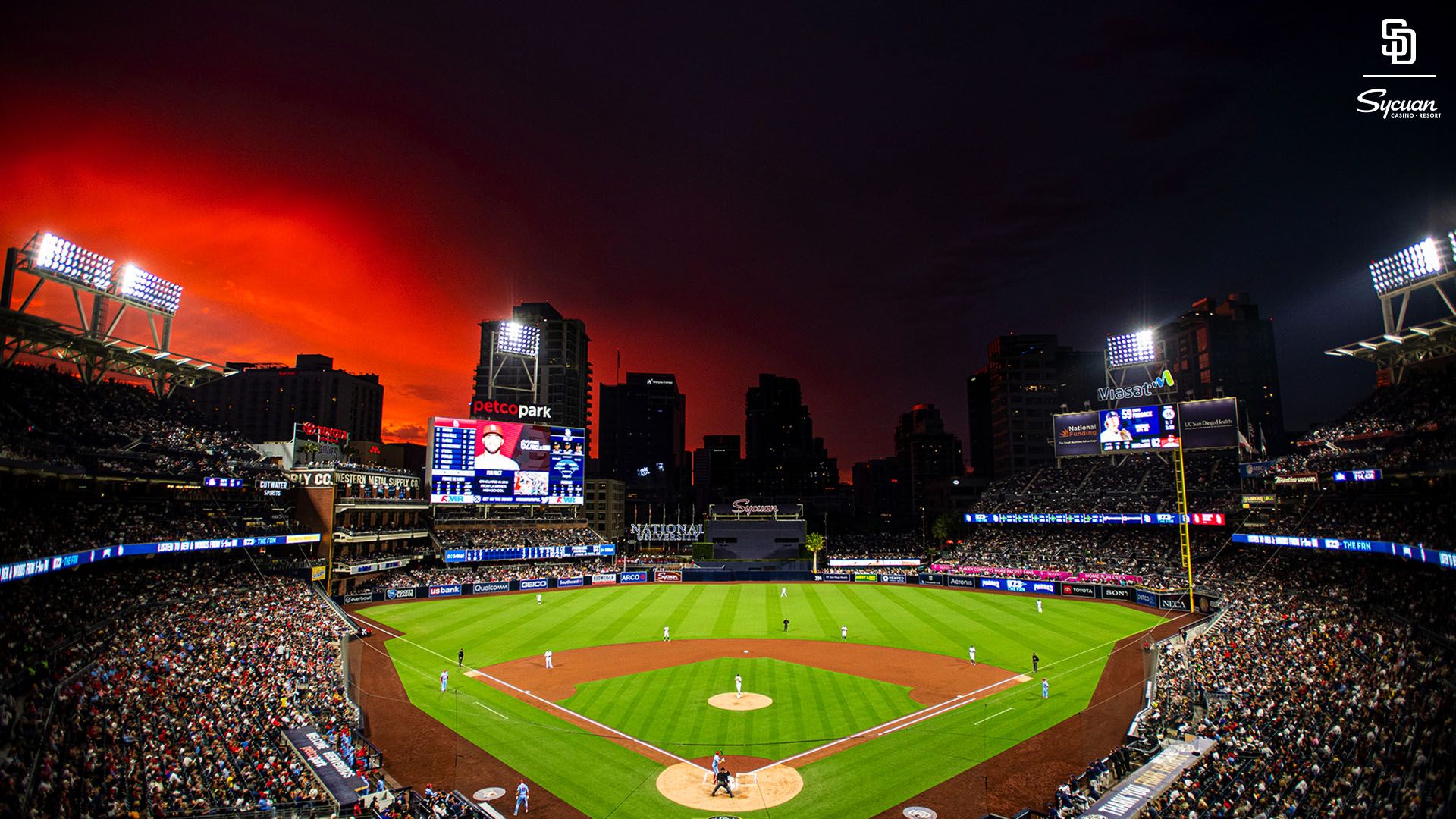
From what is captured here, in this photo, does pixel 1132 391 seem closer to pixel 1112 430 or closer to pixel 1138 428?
pixel 1138 428

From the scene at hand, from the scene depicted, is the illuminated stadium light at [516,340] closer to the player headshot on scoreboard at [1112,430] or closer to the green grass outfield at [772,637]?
the green grass outfield at [772,637]

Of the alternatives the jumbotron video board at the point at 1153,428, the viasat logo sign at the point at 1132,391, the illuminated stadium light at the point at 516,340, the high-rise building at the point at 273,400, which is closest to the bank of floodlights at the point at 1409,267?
the jumbotron video board at the point at 1153,428

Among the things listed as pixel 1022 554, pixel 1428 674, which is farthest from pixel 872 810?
pixel 1022 554

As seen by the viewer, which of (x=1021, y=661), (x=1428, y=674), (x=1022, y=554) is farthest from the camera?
(x=1022, y=554)

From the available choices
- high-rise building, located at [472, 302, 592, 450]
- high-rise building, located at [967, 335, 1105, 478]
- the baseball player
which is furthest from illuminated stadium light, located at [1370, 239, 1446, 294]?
high-rise building, located at [472, 302, 592, 450]

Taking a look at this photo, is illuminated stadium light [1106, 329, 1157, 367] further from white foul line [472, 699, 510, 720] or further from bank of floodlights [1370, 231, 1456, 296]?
white foul line [472, 699, 510, 720]

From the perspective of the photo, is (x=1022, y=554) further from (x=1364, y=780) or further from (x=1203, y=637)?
(x=1364, y=780)
